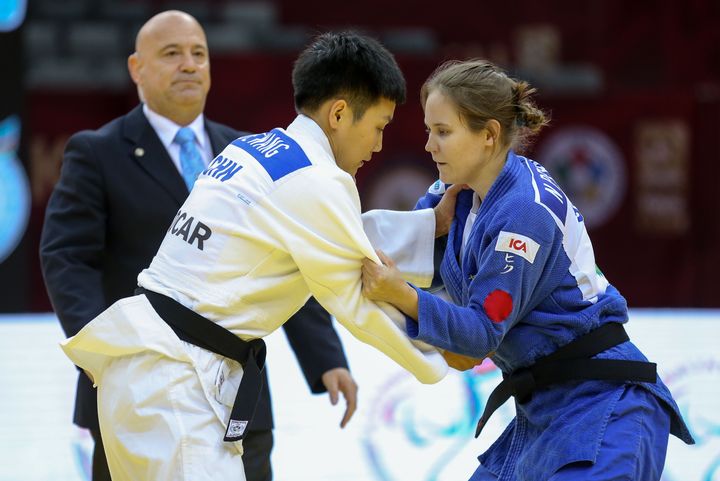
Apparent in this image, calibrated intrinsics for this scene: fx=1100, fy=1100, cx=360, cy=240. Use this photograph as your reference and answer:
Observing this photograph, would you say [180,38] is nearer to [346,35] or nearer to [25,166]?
[346,35]

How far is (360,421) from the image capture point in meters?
4.30

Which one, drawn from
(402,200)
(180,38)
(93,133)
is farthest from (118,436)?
(402,200)

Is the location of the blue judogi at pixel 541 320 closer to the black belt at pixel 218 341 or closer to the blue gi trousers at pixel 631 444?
the blue gi trousers at pixel 631 444

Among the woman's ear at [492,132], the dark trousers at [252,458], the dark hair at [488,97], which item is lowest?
the dark trousers at [252,458]

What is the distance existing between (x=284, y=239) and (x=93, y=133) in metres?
1.47

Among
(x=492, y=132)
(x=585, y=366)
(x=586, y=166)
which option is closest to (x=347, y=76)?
(x=492, y=132)

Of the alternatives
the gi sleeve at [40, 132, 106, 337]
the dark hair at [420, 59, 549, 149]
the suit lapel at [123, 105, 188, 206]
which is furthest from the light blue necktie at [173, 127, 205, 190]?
the dark hair at [420, 59, 549, 149]

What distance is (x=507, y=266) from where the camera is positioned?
103 inches

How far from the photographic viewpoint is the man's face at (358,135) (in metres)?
2.80

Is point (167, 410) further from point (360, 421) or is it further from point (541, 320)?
point (360, 421)

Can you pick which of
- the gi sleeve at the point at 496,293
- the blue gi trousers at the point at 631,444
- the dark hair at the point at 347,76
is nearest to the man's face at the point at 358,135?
the dark hair at the point at 347,76

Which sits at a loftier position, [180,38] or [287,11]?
[180,38]

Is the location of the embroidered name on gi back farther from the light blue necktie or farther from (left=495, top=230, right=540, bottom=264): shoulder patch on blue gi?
the light blue necktie

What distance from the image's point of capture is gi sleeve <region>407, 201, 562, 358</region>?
260 centimetres
